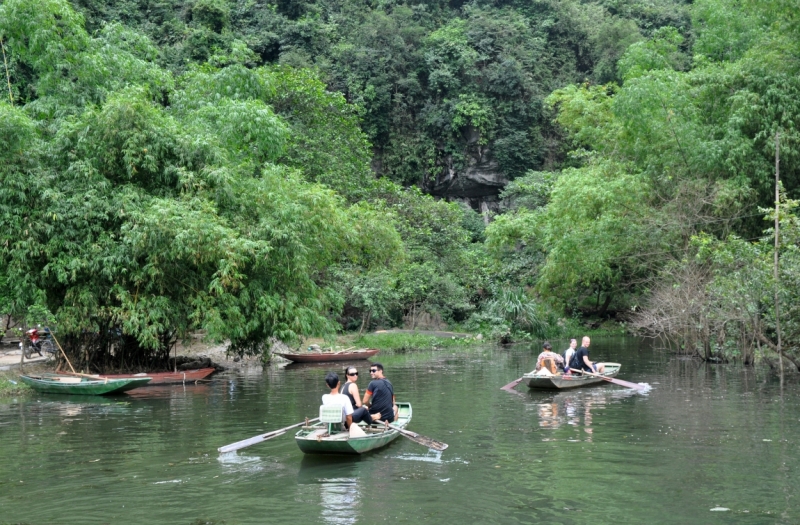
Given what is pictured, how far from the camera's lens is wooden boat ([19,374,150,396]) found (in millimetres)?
17875

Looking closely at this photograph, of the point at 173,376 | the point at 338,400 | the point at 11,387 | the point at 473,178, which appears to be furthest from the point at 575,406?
the point at 473,178

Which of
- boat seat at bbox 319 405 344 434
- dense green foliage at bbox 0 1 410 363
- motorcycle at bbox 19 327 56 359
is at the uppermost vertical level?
dense green foliage at bbox 0 1 410 363

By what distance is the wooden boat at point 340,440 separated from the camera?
1077cm

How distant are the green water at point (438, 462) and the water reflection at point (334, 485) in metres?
0.03

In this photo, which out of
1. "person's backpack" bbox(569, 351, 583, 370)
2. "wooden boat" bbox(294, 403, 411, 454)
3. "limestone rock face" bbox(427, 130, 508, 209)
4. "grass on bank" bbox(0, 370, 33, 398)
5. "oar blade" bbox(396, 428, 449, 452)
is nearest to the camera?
"wooden boat" bbox(294, 403, 411, 454)

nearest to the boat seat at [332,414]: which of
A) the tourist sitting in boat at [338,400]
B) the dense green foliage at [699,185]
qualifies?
the tourist sitting in boat at [338,400]

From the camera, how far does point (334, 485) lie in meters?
9.80

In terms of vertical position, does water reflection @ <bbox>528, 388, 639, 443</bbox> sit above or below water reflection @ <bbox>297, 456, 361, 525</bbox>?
above

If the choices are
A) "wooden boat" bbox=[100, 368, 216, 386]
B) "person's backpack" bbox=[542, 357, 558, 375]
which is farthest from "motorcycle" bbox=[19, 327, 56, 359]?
"person's backpack" bbox=[542, 357, 558, 375]

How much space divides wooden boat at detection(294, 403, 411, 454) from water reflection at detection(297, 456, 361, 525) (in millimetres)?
169

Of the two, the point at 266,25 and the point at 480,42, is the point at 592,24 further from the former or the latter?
the point at 266,25

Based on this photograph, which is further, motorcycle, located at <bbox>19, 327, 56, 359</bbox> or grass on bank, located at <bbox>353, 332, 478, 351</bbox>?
grass on bank, located at <bbox>353, 332, 478, 351</bbox>

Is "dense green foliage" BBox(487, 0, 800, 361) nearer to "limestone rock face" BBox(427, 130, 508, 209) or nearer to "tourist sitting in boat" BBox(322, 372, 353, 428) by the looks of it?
"tourist sitting in boat" BBox(322, 372, 353, 428)

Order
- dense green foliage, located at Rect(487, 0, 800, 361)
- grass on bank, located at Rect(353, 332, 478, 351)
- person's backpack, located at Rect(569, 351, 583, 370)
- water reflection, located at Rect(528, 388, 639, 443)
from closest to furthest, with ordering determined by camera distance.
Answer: water reflection, located at Rect(528, 388, 639, 443) < person's backpack, located at Rect(569, 351, 583, 370) < dense green foliage, located at Rect(487, 0, 800, 361) < grass on bank, located at Rect(353, 332, 478, 351)
